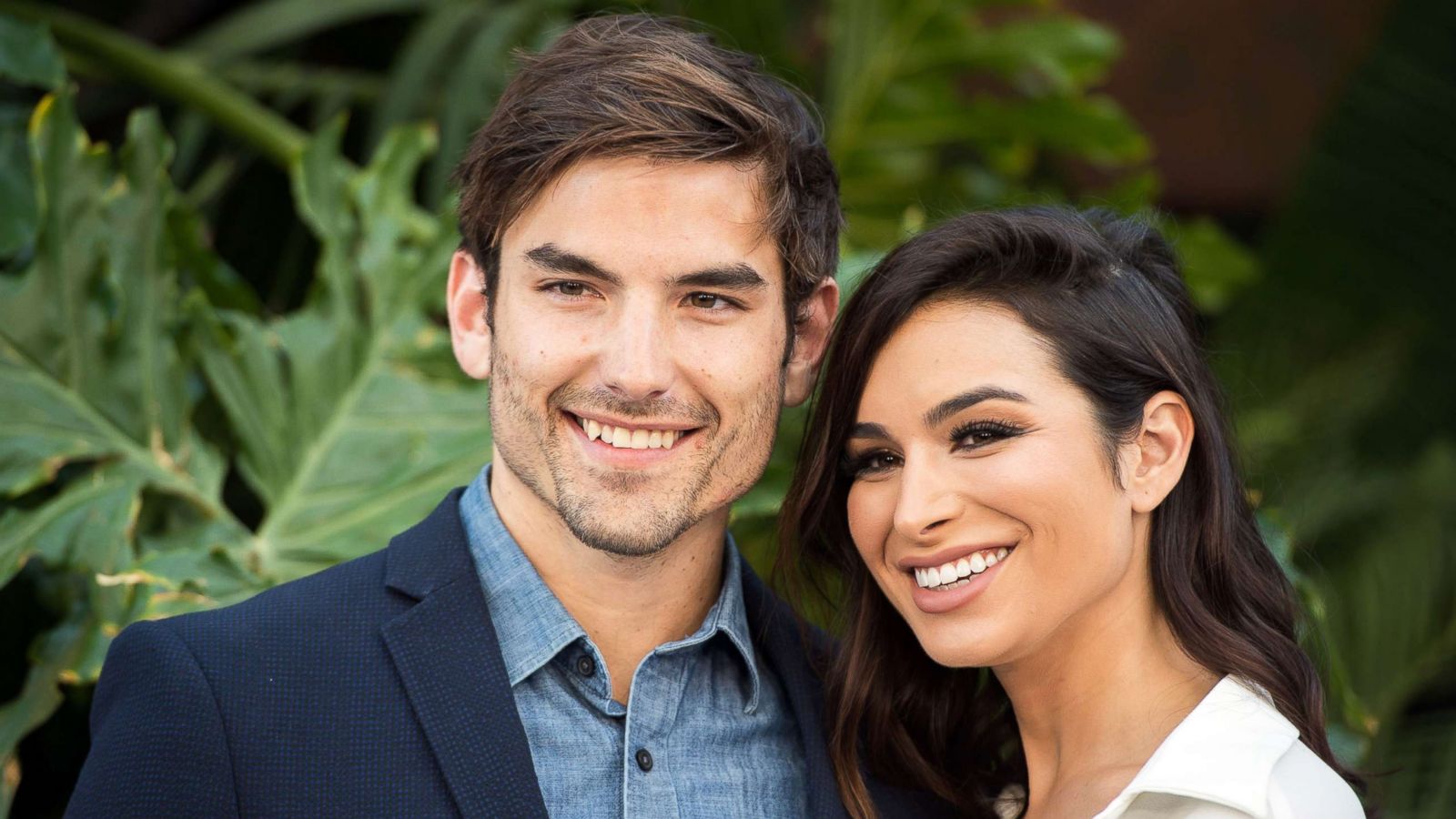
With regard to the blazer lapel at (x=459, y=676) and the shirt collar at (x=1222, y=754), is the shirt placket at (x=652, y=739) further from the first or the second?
the shirt collar at (x=1222, y=754)

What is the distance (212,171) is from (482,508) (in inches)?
97.6

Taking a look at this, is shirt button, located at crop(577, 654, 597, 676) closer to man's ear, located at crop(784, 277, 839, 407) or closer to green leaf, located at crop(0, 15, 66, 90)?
man's ear, located at crop(784, 277, 839, 407)

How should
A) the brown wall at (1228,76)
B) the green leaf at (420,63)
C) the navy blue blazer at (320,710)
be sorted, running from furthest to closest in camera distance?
the brown wall at (1228,76), the green leaf at (420,63), the navy blue blazer at (320,710)

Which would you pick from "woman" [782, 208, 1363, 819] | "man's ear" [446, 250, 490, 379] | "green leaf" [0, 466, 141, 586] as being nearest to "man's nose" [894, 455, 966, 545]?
"woman" [782, 208, 1363, 819]

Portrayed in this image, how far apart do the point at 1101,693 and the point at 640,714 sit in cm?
74

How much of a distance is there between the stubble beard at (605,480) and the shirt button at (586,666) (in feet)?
0.51

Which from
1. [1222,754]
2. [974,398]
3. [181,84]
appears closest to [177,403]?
[181,84]

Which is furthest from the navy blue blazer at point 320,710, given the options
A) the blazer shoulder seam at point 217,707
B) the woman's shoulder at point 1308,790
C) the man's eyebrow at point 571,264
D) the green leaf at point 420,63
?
the green leaf at point 420,63

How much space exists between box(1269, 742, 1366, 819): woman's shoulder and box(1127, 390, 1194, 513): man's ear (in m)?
0.42

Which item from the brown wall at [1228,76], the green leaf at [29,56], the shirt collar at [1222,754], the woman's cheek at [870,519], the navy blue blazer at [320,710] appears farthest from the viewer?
the brown wall at [1228,76]

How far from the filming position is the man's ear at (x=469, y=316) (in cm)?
233

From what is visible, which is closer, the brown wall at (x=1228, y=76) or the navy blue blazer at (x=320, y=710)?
the navy blue blazer at (x=320, y=710)

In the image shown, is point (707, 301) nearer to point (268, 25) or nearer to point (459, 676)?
point (459, 676)

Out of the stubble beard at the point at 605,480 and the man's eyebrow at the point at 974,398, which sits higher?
the man's eyebrow at the point at 974,398
